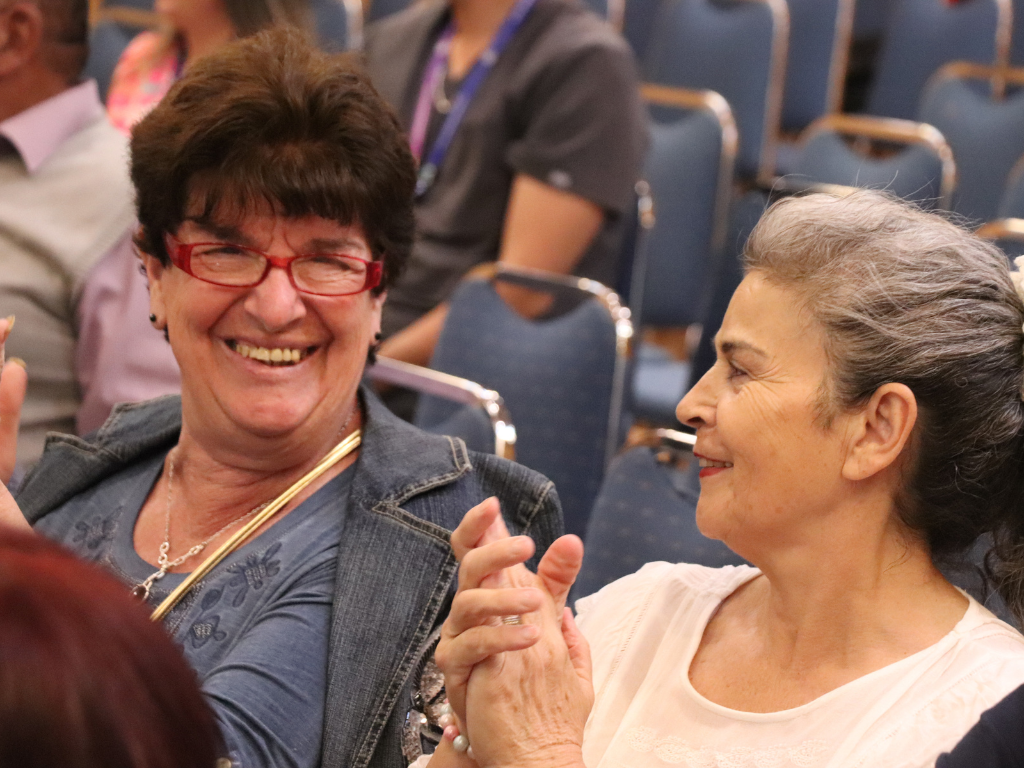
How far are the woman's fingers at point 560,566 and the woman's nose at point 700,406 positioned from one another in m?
0.28

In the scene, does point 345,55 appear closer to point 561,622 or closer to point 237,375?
point 237,375

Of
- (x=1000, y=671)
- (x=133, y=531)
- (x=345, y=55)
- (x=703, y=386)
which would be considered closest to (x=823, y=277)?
(x=703, y=386)

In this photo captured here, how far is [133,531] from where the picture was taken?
5.23ft

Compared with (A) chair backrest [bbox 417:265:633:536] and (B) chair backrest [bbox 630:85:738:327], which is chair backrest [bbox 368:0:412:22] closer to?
(B) chair backrest [bbox 630:85:738:327]

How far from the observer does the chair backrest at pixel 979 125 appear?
3648 millimetres

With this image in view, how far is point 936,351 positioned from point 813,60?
11.3 ft

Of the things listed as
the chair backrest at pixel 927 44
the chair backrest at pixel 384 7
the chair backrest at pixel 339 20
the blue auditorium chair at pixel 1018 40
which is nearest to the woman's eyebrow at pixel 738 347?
the chair backrest at pixel 339 20

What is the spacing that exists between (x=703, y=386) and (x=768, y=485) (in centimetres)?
15

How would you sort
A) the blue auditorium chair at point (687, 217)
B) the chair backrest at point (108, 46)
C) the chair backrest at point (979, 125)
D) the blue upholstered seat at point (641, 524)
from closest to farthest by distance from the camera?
the blue upholstered seat at point (641, 524)
the blue auditorium chair at point (687, 217)
the chair backrest at point (979, 125)
the chair backrest at point (108, 46)

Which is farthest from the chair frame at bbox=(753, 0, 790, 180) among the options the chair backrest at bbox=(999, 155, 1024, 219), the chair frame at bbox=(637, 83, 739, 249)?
the chair backrest at bbox=(999, 155, 1024, 219)

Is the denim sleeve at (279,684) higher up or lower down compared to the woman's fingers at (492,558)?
lower down

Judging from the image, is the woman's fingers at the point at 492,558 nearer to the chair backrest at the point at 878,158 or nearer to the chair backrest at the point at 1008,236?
the chair backrest at the point at 1008,236

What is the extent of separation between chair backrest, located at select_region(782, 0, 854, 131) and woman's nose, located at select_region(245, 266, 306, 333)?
3.35 meters

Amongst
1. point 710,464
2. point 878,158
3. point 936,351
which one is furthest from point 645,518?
point 878,158
